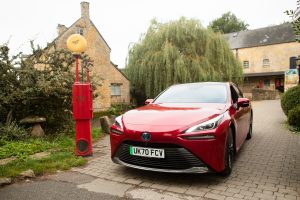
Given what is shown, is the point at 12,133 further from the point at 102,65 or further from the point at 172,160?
the point at 102,65

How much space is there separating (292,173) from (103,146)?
4.03 meters

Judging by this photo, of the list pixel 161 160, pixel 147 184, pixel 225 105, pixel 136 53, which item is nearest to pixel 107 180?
pixel 147 184

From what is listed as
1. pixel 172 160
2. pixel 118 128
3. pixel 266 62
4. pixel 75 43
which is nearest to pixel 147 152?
pixel 172 160

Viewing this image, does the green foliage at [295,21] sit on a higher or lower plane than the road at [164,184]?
higher

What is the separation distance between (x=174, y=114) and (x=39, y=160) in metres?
2.68

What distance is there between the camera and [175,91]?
6000 millimetres

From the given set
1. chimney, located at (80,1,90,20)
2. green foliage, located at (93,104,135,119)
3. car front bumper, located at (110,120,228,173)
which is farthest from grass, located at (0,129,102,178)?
chimney, located at (80,1,90,20)

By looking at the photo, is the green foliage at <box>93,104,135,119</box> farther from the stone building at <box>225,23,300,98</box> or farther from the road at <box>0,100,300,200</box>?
the stone building at <box>225,23,300,98</box>

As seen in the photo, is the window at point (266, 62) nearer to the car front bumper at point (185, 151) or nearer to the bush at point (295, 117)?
the bush at point (295, 117)

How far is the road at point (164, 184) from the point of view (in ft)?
12.4

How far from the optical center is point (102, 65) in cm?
2572

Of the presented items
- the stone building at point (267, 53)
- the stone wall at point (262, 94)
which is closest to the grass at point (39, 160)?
the stone wall at point (262, 94)

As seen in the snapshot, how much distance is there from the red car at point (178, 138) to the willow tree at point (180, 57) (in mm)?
14814

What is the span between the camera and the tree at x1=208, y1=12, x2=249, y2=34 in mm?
60062
